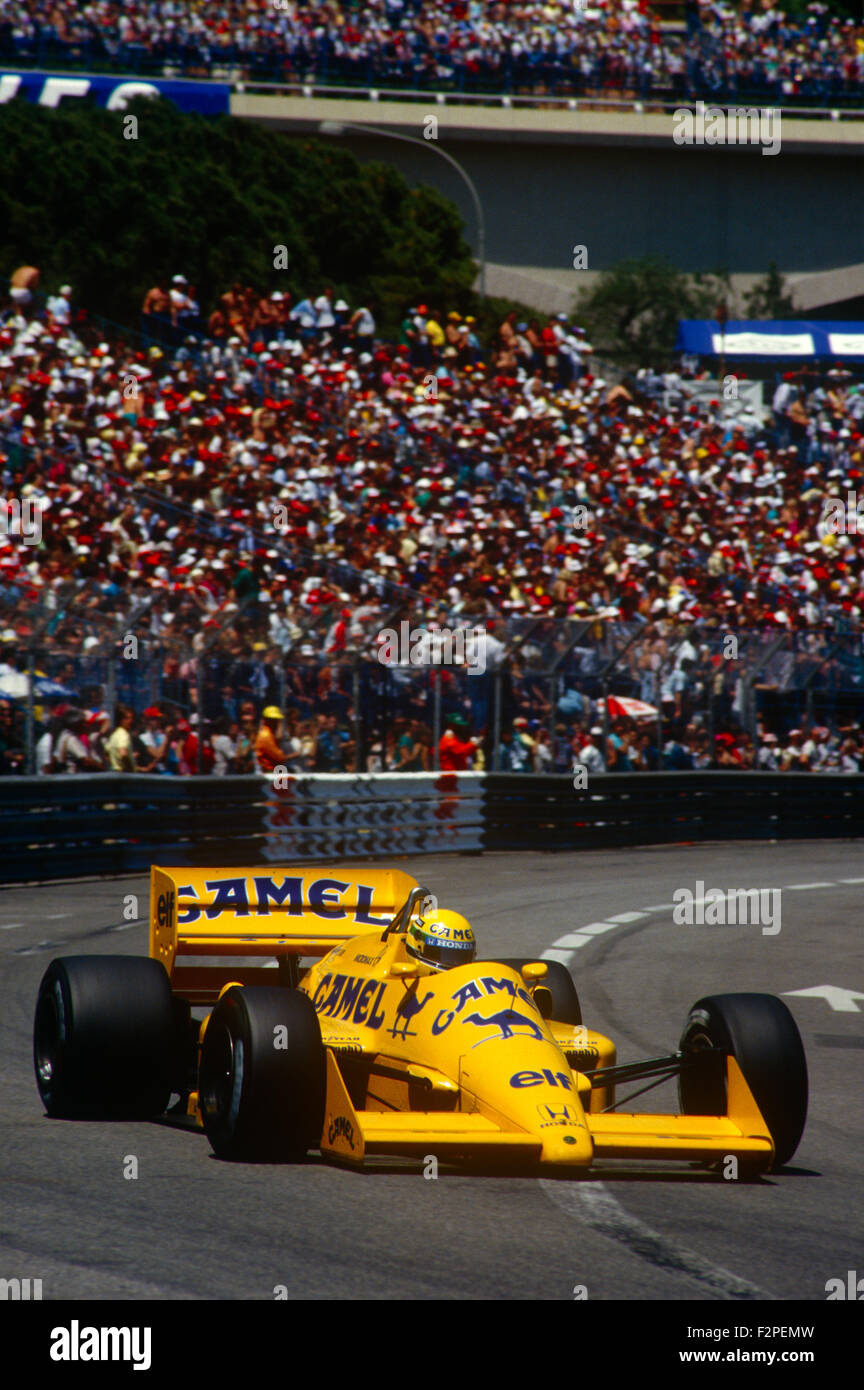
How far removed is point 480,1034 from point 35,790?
10.8m

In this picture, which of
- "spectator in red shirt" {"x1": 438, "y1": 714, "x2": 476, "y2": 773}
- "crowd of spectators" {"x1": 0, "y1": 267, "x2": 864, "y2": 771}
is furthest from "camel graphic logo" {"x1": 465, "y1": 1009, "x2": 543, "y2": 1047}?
"spectator in red shirt" {"x1": 438, "y1": 714, "x2": 476, "y2": 773}

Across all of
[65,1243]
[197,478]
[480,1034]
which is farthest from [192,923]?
[197,478]

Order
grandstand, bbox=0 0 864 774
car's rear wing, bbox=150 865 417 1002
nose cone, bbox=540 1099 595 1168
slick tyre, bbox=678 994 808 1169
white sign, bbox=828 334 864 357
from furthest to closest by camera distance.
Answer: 1. white sign, bbox=828 334 864 357
2. grandstand, bbox=0 0 864 774
3. car's rear wing, bbox=150 865 417 1002
4. slick tyre, bbox=678 994 808 1169
5. nose cone, bbox=540 1099 595 1168

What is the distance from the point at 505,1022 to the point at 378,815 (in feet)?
44.7

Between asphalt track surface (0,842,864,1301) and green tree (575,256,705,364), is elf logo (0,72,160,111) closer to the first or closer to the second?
green tree (575,256,705,364)

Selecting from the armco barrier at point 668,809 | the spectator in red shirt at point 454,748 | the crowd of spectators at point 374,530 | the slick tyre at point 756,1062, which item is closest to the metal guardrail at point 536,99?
the crowd of spectators at point 374,530

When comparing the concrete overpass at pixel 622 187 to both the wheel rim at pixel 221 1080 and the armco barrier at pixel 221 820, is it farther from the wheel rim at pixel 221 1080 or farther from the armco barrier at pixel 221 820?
the wheel rim at pixel 221 1080

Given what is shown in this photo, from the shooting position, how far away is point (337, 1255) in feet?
17.1

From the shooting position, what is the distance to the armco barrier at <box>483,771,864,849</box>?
21500mm

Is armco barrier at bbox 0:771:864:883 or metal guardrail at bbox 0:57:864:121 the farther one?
metal guardrail at bbox 0:57:864:121

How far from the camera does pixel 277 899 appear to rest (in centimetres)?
819

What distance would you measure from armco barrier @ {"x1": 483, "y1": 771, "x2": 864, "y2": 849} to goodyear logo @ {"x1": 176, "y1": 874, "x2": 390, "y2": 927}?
42.4ft
